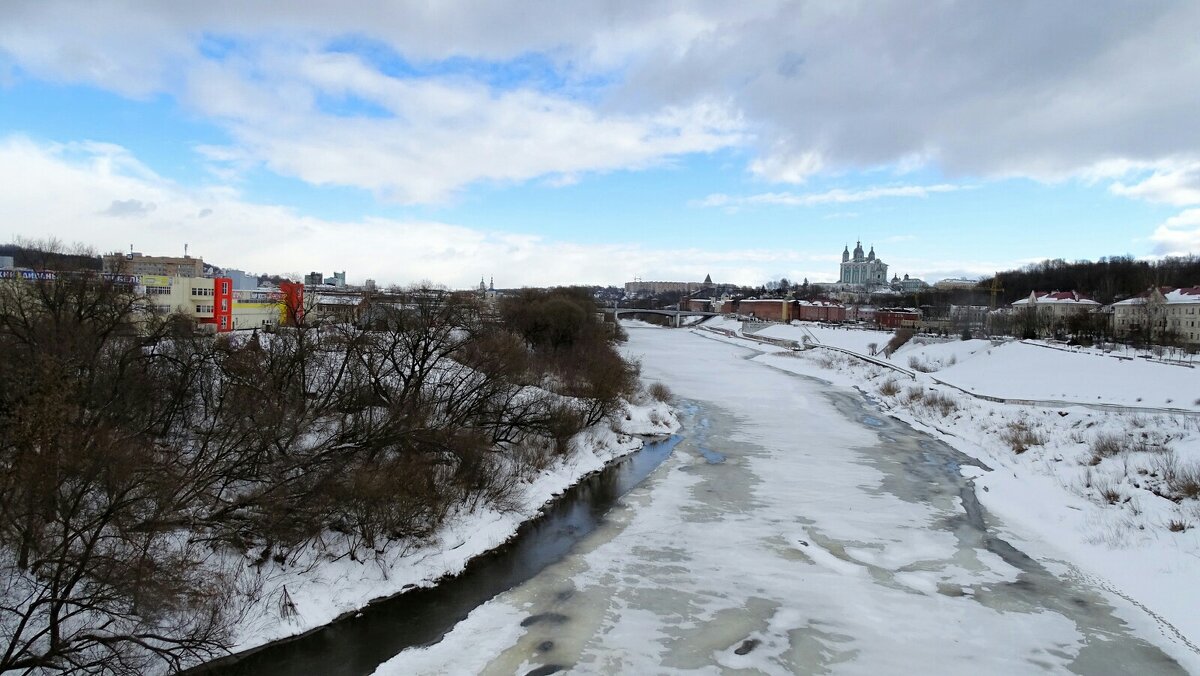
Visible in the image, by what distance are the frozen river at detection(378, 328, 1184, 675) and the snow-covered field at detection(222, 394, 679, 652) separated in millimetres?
1859

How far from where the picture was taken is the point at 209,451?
571 inches

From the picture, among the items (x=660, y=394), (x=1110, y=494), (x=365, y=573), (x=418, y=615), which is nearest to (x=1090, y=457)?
(x=1110, y=494)

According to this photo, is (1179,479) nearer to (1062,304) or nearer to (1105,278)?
(1062,304)

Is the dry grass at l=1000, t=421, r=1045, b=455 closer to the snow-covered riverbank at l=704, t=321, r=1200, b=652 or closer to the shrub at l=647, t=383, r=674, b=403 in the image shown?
the snow-covered riverbank at l=704, t=321, r=1200, b=652

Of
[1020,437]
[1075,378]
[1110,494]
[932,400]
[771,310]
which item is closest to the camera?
[1110,494]

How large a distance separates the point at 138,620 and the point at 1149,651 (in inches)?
586

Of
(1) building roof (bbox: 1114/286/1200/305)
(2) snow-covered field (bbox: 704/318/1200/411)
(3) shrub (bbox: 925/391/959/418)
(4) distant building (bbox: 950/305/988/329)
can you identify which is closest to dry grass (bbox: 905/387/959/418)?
(3) shrub (bbox: 925/391/959/418)

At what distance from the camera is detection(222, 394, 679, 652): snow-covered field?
11352 mm

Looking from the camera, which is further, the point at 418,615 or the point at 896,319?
the point at 896,319

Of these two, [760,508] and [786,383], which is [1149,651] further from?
[786,383]

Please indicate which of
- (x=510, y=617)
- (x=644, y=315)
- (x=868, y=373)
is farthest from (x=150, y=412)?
Answer: (x=644, y=315)

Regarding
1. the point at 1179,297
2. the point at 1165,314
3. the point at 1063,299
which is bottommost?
the point at 1165,314

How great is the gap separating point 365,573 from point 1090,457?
837 inches

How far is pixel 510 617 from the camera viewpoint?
38.8 ft
